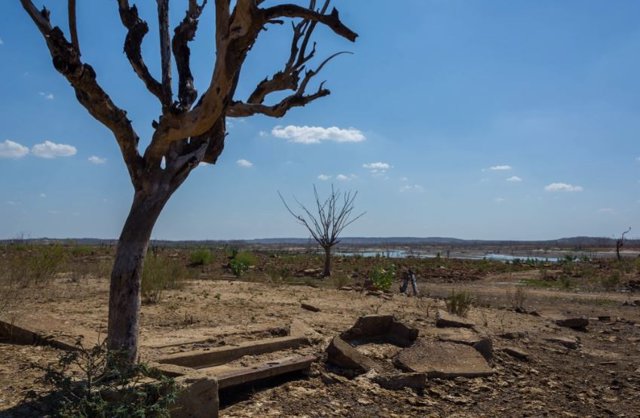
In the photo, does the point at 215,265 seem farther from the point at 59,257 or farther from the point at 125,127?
the point at 125,127

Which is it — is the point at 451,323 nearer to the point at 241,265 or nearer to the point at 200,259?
the point at 241,265

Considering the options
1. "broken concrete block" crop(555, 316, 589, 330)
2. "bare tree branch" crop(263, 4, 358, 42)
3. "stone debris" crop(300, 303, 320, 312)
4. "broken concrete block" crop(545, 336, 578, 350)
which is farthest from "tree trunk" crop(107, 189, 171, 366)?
"broken concrete block" crop(555, 316, 589, 330)

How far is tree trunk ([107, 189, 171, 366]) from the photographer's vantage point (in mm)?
4758

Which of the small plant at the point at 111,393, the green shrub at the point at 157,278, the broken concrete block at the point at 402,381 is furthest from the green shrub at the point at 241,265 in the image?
the small plant at the point at 111,393

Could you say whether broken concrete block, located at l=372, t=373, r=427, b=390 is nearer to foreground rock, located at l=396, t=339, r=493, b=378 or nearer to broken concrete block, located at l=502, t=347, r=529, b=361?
foreground rock, located at l=396, t=339, r=493, b=378

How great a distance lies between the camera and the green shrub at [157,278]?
35.4 ft

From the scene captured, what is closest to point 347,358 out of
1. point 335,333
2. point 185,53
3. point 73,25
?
point 335,333

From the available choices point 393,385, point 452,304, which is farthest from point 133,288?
point 452,304

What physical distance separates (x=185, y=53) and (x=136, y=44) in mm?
523

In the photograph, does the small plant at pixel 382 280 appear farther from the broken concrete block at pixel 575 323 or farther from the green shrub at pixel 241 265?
the green shrub at pixel 241 265

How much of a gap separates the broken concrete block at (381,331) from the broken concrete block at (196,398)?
11.2 ft

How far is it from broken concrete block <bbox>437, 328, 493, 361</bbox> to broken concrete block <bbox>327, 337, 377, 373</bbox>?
1.58 meters

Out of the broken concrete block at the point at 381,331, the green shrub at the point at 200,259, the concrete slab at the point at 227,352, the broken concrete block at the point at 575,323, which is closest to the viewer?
the concrete slab at the point at 227,352

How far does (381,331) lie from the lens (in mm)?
8227
